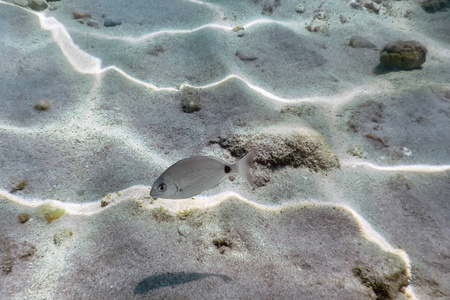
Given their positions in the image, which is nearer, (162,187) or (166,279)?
→ (162,187)

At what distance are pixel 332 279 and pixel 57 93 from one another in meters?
3.92

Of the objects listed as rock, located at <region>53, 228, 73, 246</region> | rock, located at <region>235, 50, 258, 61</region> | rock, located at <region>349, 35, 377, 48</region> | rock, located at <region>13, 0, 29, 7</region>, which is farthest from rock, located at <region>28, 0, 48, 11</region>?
rock, located at <region>349, 35, 377, 48</region>

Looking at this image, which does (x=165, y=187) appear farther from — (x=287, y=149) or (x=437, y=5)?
(x=437, y=5)

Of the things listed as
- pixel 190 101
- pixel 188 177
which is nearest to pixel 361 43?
pixel 190 101

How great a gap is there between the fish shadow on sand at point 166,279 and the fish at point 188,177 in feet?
2.04

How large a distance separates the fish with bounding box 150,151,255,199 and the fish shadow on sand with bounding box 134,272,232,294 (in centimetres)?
62

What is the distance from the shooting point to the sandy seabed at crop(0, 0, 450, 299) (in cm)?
181

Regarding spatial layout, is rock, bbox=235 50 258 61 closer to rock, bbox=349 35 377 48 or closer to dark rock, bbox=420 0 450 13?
rock, bbox=349 35 377 48

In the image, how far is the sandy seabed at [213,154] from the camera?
1.81 meters

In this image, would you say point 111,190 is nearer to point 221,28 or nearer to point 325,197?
point 325,197

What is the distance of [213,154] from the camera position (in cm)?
284

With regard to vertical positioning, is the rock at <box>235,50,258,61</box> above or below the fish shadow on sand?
above

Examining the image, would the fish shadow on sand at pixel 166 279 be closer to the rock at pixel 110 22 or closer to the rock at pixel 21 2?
the rock at pixel 110 22

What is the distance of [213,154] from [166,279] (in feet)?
4.73
